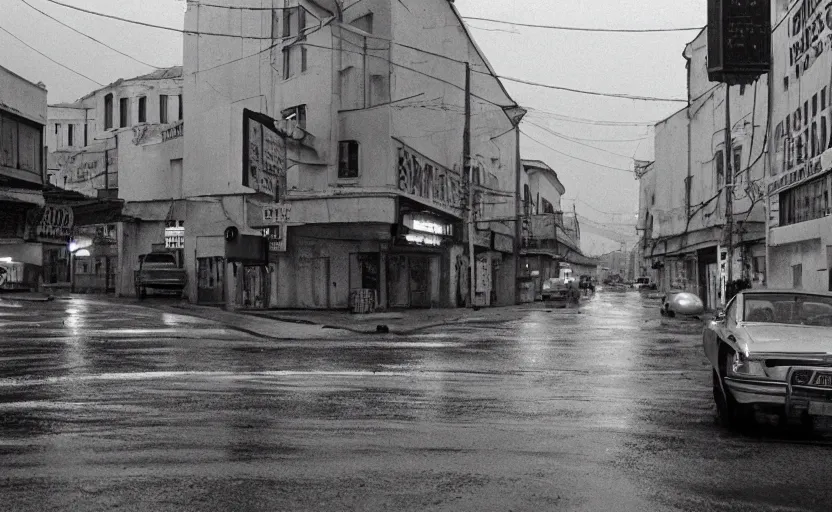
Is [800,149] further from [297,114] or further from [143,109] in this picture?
[143,109]

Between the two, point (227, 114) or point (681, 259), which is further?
point (681, 259)

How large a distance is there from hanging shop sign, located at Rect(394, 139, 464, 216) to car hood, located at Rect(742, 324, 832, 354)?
25.0 metres

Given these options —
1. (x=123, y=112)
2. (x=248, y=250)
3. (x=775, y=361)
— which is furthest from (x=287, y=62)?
(x=775, y=361)

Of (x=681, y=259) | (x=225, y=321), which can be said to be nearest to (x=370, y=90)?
(x=225, y=321)

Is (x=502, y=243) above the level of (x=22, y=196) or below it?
below

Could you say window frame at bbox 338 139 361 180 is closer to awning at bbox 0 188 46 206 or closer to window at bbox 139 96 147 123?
awning at bbox 0 188 46 206

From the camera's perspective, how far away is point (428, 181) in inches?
1432

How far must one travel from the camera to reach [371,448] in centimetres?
664

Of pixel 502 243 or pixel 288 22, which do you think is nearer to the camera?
pixel 288 22

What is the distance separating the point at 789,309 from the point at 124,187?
39266 millimetres

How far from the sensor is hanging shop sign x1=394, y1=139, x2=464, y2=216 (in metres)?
33.4

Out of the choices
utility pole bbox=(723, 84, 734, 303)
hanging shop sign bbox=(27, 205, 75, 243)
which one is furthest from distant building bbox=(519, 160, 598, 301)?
hanging shop sign bbox=(27, 205, 75, 243)

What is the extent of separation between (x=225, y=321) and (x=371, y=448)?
17.0 m

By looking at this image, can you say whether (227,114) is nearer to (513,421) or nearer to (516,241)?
(516,241)
